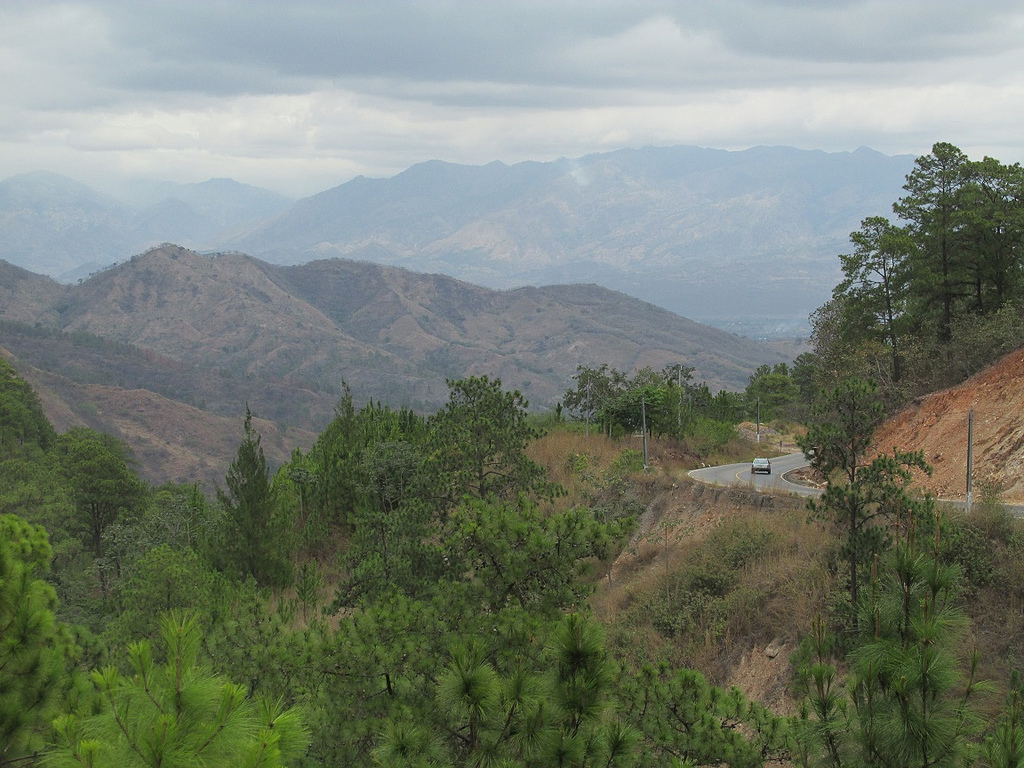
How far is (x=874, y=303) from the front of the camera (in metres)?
37.0

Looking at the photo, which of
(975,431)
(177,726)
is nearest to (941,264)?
(975,431)

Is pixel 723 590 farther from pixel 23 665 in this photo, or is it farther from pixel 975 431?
pixel 23 665

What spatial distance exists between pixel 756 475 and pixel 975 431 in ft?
25.9


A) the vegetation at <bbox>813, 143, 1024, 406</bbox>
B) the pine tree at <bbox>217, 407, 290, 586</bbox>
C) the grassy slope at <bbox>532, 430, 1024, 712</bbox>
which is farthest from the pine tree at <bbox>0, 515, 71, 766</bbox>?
the vegetation at <bbox>813, 143, 1024, 406</bbox>

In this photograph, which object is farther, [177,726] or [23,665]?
[23,665]

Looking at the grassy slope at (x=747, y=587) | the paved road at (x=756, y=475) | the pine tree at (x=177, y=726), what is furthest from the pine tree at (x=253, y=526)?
the pine tree at (x=177, y=726)

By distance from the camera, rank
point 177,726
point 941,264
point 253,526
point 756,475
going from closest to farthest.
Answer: point 177,726 < point 253,526 < point 756,475 < point 941,264

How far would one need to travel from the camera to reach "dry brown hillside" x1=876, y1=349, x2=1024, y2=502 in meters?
20.7

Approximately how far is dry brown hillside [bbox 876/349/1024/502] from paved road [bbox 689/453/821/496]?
3057mm

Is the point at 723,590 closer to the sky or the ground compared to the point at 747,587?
closer to the ground

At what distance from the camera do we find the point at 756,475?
96.5 ft

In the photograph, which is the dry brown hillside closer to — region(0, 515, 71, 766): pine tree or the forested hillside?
the forested hillside

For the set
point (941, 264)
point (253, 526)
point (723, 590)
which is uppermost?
point (941, 264)

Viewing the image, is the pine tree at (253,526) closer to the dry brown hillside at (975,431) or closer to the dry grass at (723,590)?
the dry grass at (723,590)
